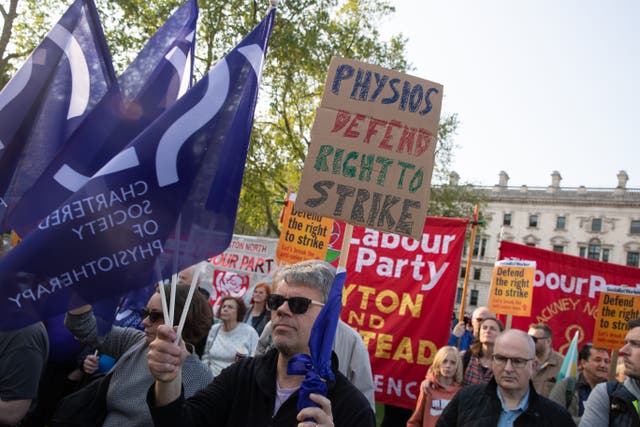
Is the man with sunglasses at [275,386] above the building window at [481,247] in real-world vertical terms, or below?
below

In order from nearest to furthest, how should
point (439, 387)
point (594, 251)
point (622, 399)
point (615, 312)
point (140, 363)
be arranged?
point (140, 363) → point (622, 399) → point (439, 387) → point (615, 312) → point (594, 251)

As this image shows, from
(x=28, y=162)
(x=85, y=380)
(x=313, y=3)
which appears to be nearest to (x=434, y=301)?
(x=85, y=380)

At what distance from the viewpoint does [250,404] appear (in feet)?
8.25

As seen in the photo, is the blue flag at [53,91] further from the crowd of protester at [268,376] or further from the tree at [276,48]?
the tree at [276,48]

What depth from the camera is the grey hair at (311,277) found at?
263 cm

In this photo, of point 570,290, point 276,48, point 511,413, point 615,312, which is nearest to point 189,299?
point 511,413

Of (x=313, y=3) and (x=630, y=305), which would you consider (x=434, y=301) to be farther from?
(x=313, y=3)

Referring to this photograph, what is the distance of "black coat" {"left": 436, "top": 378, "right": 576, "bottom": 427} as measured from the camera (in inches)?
141

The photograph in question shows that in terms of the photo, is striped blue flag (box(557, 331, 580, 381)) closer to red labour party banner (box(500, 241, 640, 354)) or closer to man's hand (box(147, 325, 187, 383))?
red labour party banner (box(500, 241, 640, 354))

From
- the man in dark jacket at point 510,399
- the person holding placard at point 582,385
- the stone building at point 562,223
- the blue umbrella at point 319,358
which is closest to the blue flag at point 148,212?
the blue umbrella at point 319,358

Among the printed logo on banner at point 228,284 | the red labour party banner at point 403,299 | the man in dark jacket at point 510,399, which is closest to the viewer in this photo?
the man in dark jacket at point 510,399

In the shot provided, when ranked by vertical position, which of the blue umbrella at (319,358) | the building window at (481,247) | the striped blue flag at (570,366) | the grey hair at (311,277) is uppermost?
the building window at (481,247)

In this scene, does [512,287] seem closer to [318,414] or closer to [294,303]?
Result: [294,303]

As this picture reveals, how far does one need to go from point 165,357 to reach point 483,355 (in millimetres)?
4383
